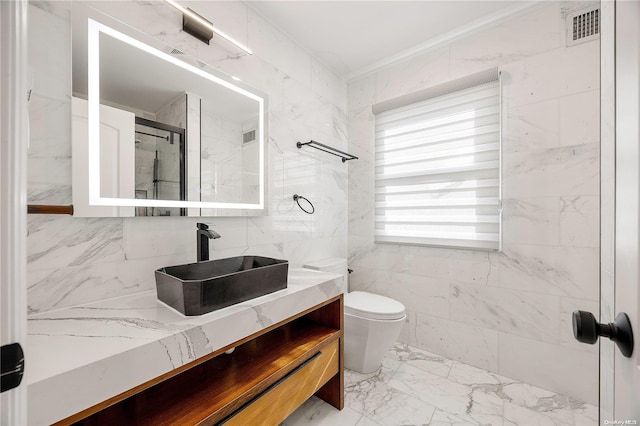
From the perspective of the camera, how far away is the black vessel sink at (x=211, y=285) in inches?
38.5

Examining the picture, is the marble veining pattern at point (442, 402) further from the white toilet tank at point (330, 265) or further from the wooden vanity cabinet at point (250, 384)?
the white toilet tank at point (330, 265)

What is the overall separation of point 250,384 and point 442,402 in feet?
4.02

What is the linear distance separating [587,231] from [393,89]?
5.64 feet

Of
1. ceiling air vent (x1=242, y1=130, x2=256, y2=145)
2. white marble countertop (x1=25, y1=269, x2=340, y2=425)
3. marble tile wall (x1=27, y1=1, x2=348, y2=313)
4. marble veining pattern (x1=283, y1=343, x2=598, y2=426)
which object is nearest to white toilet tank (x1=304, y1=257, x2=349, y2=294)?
marble tile wall (x1=27, y1=1, x2=348, y2=313)

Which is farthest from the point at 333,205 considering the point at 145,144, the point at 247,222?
the point at 145,144

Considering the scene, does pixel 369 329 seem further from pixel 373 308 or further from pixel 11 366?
pixel 11 366

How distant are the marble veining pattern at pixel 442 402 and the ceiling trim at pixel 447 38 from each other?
2.48 metres

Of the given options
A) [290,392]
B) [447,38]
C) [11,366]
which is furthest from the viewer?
[447,38]

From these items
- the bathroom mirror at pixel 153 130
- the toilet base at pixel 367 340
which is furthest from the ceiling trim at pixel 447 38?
the toilet base at pixel 367 340

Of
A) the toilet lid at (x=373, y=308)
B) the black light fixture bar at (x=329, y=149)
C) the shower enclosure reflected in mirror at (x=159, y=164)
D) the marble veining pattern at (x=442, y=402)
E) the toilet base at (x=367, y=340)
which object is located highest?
the black light fixture bar at (x=329, y=149)

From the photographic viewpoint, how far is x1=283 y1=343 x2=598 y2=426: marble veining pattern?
4.86ft

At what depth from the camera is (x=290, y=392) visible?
4.12ft

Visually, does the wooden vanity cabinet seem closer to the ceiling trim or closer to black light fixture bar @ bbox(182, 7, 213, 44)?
black light fixture bar @ bbox(182, 7, 213, 44)

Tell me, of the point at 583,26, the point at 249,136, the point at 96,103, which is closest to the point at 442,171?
the point at 583,26
